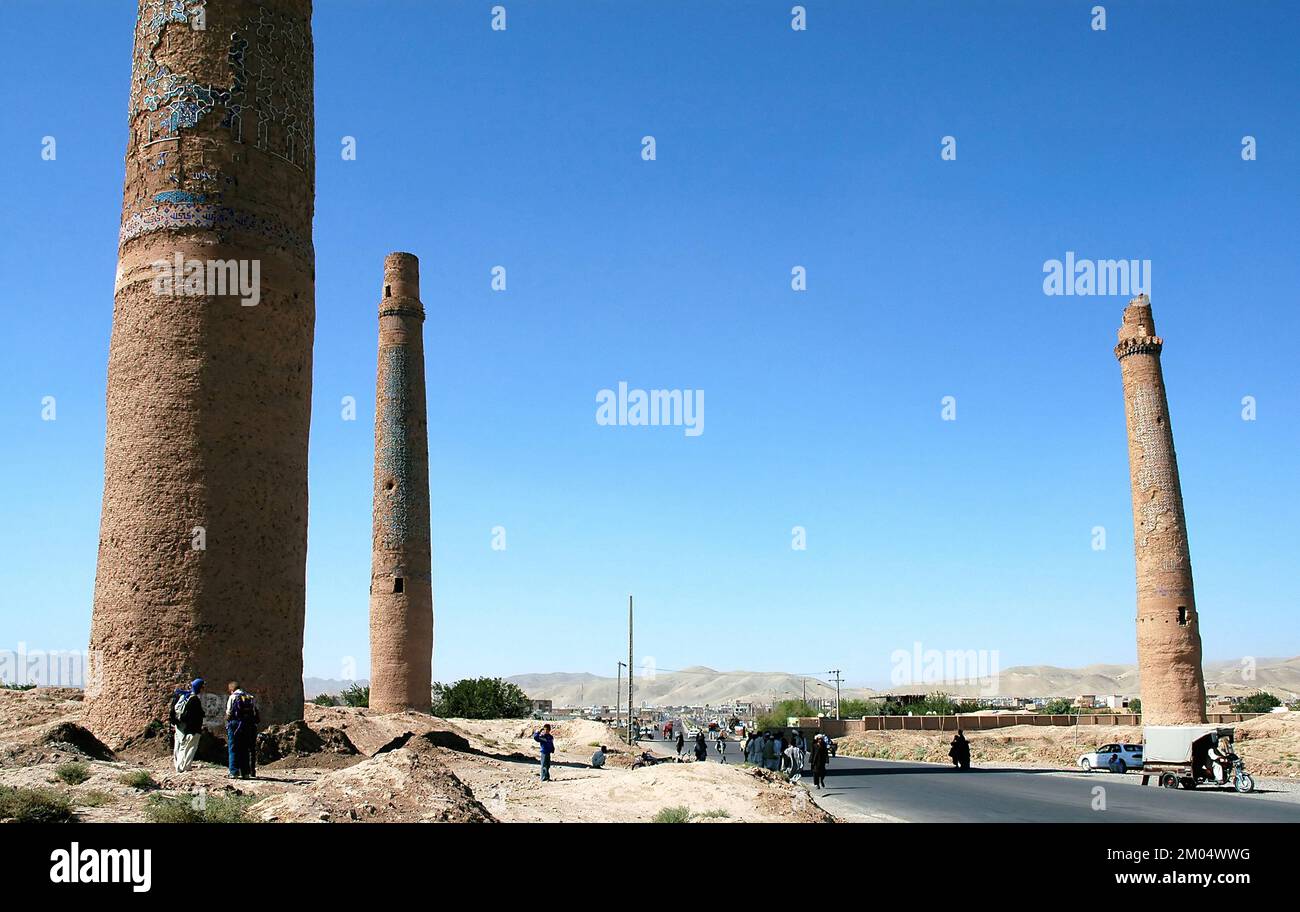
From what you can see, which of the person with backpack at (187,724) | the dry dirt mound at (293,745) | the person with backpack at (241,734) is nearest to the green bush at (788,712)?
the dry dirt mound at (293,745)

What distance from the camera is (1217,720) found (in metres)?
44.1

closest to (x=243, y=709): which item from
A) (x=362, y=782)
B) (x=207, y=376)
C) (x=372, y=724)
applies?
(x=362, y=782)

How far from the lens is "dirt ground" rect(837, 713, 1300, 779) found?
1318 inches

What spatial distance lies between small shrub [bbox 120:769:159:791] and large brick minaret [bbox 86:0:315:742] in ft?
8.91

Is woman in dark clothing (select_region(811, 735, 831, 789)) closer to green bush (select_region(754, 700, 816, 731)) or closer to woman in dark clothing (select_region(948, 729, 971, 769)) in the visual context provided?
woman in dark clothing (select_region(948, 729, 971, 769))

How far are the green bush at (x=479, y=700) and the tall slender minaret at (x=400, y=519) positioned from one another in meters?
16.4

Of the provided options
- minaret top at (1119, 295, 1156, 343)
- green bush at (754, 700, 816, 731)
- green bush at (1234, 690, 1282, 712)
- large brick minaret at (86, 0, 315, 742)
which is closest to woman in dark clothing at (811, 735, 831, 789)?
large brick minaret at (86, 0, 315, 742)

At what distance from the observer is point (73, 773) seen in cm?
1192

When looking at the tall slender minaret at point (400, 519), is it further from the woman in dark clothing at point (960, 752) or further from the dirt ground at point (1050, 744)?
the dirt ground at point (1050, 744)

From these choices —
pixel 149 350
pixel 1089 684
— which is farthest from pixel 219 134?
pixel 1089 684

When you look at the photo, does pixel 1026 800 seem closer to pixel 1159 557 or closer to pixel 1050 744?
pixel 1159 557

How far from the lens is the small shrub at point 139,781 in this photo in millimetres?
12000
